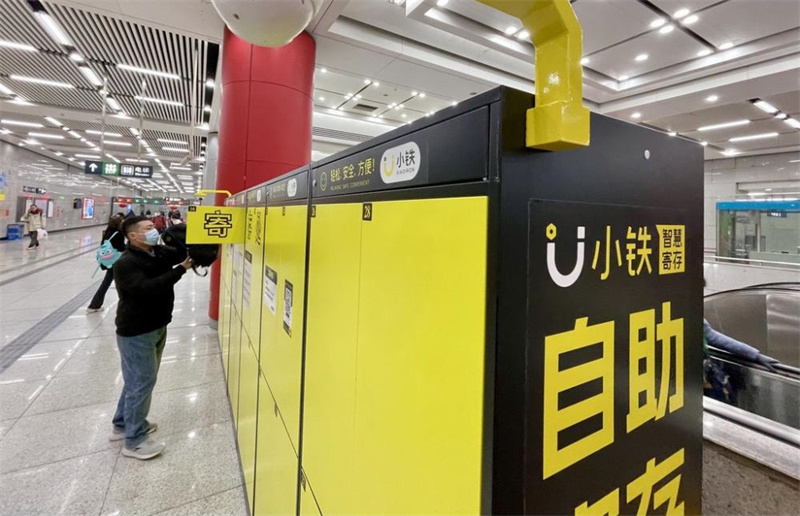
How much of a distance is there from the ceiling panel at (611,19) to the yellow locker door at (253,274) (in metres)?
5.11

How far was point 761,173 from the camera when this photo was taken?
41.0 ft

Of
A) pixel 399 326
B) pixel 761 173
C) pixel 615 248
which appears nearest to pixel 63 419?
pixel 399 326

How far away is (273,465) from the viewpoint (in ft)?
4.72

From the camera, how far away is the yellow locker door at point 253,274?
6.07 ft

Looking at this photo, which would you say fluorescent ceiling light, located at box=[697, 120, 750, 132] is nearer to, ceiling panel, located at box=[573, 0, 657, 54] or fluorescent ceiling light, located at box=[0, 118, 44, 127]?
ceiling panel, located at box=[573, 0, 657, 54]

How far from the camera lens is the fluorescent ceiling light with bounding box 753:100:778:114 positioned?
7.59m

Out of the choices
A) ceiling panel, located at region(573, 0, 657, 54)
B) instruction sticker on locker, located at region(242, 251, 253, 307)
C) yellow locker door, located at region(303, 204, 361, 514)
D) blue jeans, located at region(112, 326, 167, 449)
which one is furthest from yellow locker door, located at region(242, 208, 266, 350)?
ceiling panel, located at region(573, 0, 657, 54)

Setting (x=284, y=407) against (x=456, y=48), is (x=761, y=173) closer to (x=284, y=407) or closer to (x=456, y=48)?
(x=456, y=48)

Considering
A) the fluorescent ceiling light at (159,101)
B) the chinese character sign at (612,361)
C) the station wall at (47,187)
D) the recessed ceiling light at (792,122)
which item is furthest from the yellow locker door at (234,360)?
the station wall at (47,187)

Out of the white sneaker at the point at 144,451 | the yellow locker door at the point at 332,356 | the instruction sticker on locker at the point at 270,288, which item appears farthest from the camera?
the white sneaker at the point at 144,451

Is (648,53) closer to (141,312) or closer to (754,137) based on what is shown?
(754,137)

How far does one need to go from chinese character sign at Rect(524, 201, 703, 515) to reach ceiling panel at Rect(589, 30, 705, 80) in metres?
6.52

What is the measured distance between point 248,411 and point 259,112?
3.91 metres

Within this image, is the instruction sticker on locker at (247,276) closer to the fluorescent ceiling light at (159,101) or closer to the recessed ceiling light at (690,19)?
the recessed ceiling light at (690,19)
